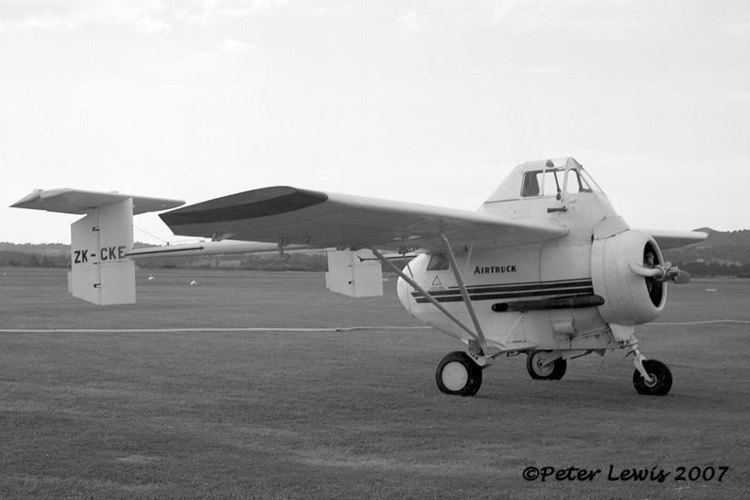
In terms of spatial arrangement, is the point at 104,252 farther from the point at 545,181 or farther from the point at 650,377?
the point at 650,377

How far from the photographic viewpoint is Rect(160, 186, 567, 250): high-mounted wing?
895 centimetres

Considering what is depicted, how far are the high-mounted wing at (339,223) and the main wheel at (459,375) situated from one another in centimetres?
146

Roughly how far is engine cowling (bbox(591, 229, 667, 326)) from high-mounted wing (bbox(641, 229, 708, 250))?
A: 343 centimetres

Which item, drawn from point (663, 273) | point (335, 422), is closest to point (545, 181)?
point (663, 273)

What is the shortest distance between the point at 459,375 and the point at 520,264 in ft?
5.15

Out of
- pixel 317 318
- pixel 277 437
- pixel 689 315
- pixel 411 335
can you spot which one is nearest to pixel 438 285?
pixel 277 437

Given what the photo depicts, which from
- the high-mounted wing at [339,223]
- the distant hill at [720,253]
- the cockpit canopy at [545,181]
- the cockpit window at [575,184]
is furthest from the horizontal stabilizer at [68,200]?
the distant hill at [720,253]

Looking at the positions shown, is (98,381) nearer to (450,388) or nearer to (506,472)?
(450,388)

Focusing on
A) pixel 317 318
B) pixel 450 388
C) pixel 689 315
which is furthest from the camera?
pixel 689 315

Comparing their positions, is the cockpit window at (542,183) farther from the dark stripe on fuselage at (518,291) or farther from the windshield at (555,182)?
the dark stripe on fuselage at (518,291)

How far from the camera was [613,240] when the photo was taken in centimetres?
1116

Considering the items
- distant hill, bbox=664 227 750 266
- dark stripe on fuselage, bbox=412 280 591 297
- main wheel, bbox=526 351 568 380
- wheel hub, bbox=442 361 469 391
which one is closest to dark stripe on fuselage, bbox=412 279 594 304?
dark stripe on fuselage, bbox=412 280 591 297

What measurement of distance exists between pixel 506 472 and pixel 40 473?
11.3 ft

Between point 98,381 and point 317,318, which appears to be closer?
point 98,381
